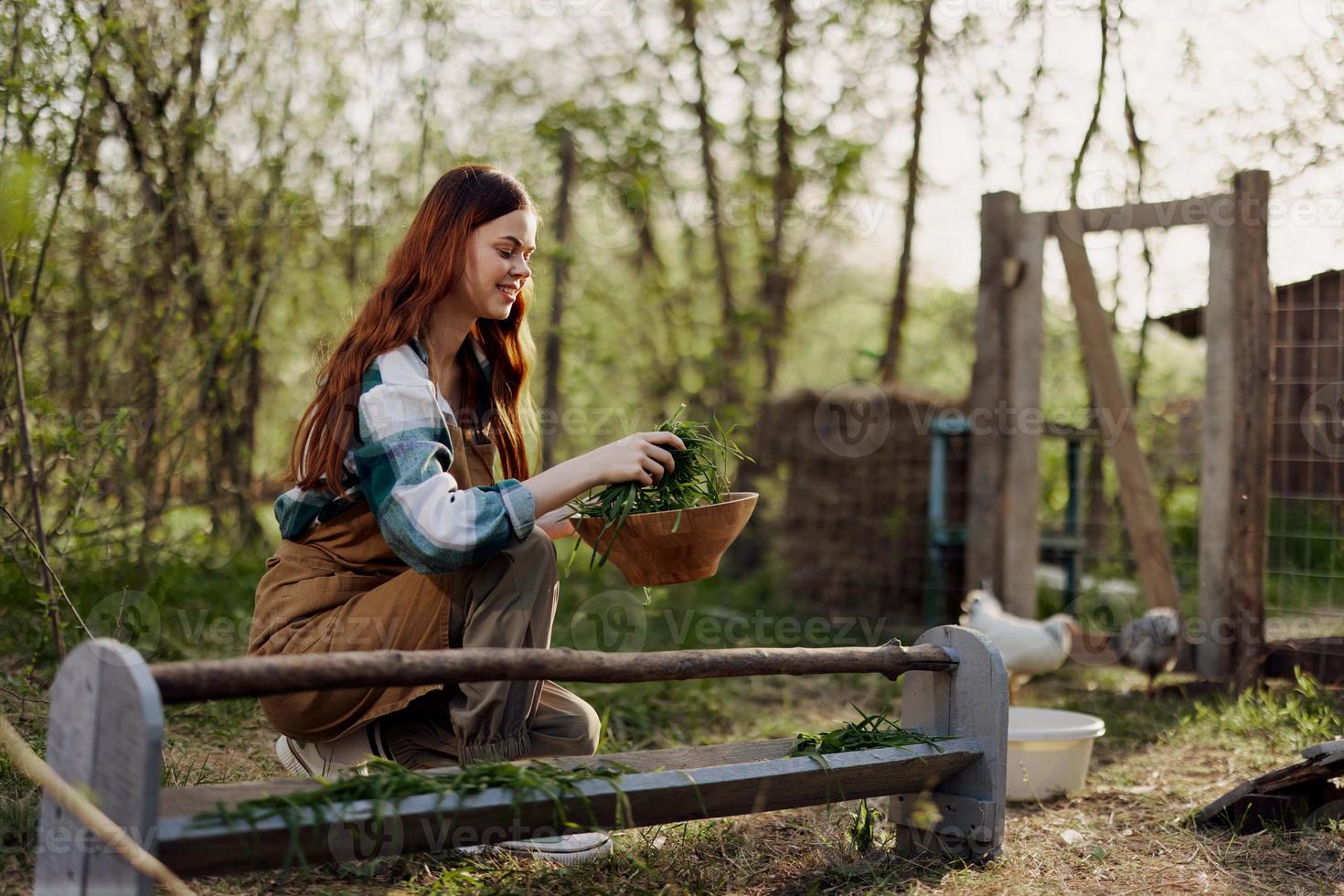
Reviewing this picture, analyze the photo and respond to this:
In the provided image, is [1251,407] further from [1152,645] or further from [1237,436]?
[1152,645]

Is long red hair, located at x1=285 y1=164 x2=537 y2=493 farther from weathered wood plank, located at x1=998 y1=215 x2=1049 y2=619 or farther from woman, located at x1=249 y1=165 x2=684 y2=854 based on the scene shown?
weathered wood plank, located at x1=998 y1=215 x2=1049 y2=619

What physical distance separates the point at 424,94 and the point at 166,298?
5.68 ft

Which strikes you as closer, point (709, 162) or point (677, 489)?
point (677, 489)

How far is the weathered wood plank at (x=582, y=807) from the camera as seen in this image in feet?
5.85

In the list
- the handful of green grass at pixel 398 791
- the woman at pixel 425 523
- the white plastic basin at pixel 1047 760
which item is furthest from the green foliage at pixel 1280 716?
the handful of green grass at pixel 398 791

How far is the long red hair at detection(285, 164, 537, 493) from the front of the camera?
8.06ft

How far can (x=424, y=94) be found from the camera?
591 cm

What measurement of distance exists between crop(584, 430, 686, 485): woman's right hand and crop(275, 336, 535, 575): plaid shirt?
0.54ft

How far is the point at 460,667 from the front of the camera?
194cm

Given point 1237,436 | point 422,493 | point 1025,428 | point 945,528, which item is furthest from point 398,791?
point 945,528

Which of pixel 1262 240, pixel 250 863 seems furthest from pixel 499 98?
pixel 250 863

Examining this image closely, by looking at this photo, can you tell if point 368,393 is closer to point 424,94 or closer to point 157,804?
point 157,804

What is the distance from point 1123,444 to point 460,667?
418cm

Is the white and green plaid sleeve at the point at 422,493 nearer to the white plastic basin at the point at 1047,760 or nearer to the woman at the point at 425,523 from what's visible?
the woman at the point at 425,523
